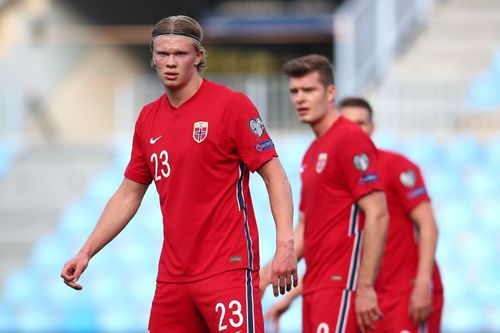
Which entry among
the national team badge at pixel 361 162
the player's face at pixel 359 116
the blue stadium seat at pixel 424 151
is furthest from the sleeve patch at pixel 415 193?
the blue stadium seat at pixel 424 151

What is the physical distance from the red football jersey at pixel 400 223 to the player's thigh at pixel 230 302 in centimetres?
187

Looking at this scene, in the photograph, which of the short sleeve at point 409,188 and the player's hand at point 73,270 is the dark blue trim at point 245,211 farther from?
the short sleeve at point 409,188

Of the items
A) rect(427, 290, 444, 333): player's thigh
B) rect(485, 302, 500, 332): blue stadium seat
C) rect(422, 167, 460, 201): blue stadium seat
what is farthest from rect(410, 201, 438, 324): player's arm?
rect(422, 167, 460, 201): blue stadium seat

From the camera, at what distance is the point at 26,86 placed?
69.0ft

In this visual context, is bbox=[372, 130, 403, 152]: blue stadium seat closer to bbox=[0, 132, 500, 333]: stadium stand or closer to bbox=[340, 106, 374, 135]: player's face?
bbox=[0, 132, 500, 333]: stadium stand

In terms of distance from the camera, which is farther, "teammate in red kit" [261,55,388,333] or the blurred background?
the blurred background

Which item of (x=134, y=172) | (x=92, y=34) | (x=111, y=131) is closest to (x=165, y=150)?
(x=134, y=172)

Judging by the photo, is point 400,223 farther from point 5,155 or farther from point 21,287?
point 5,155

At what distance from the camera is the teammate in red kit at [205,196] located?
5.50 m

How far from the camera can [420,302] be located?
714 centimetres

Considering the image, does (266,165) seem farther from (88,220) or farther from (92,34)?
(92,34)

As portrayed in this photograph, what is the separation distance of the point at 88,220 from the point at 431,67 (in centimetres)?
474

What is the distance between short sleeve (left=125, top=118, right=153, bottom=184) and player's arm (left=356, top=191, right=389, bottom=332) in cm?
120

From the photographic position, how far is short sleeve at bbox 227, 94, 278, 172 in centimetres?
554
